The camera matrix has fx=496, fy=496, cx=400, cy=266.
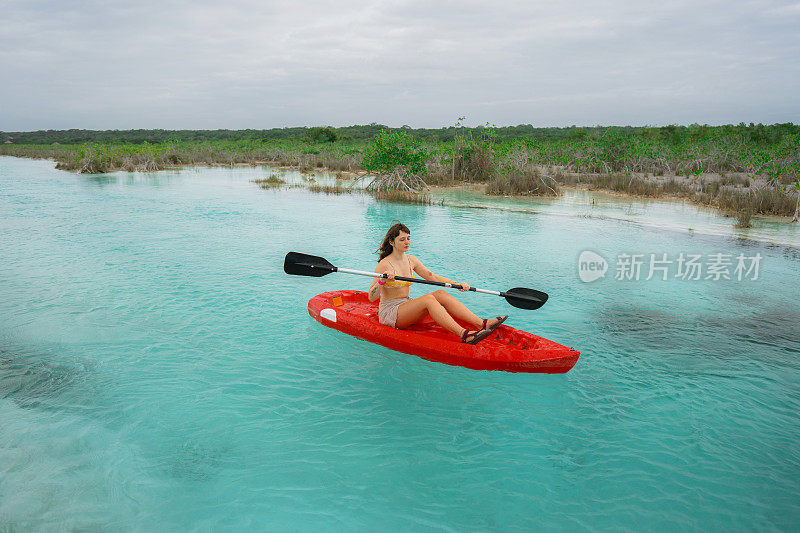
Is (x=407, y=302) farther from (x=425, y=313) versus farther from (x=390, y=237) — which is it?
(x=390, y=237)

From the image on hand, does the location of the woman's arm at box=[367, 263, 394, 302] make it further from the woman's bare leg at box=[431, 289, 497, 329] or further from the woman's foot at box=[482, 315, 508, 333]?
the woman's foot at box=[482, 315, 508, 333]

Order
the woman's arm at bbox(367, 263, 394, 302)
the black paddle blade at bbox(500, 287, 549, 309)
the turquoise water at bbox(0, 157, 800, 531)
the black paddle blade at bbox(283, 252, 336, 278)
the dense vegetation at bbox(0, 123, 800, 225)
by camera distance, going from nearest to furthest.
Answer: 1. the turquoise water at bbox(0, 157, 800, 531)
2. the woman's arm at bbox(367, 263, 394, 302)
3. the black paddle blade at bbox(500, 287, 549, 309)
4. the black paddle blade at bbox(283, 252, 336, 278)
5. the dense vegetation at bbox(0, 123, 800, 225)

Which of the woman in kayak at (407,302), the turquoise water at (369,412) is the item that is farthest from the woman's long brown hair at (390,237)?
the turquoise water at (369,412)

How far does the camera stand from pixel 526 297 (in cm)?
509

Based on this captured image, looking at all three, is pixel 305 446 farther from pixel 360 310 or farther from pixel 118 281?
pixel 118 281

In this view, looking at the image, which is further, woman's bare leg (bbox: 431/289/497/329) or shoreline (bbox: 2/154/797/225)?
shoreline (bbox: 2/154/797/225)

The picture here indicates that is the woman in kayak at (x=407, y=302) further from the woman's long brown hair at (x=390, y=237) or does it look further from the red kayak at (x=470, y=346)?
the red kayak at (x=470, y=346)

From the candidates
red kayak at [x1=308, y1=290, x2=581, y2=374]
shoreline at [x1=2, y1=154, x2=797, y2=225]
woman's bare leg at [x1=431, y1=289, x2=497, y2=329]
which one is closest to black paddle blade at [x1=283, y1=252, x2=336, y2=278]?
red kayak at [x1=308, y1=290, x2=581, y2=374]

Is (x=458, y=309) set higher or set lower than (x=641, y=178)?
lower

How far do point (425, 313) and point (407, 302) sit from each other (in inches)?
10.0

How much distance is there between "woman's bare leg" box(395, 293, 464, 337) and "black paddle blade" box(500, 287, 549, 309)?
826 mm

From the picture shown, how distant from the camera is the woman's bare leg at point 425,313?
4.52 metres

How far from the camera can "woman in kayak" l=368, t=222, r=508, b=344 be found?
14.9ft

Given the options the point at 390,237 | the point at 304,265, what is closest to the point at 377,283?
the point at 390,237
